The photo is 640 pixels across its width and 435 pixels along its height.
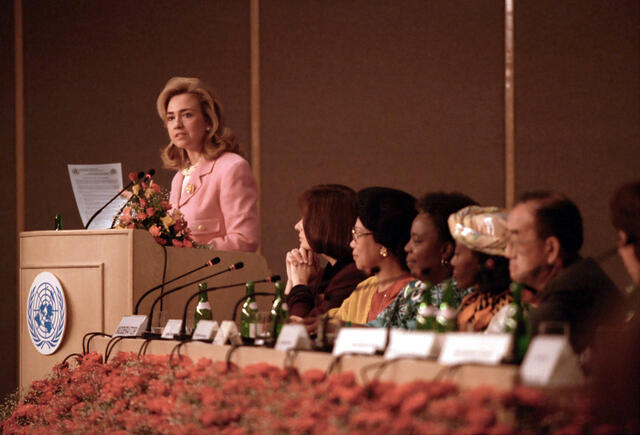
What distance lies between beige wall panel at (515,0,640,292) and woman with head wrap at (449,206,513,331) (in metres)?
2.66

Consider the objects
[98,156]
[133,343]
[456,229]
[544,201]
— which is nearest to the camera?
[544,201]

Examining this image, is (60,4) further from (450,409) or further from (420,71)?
(450,409)

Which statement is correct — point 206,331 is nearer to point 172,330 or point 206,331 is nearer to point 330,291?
point 172,330

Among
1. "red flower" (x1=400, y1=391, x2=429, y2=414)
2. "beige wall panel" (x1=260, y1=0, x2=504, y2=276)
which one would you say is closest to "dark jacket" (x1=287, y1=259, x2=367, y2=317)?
"beige wall panel" (x1=260, y1=0, x2=504, y2=276)

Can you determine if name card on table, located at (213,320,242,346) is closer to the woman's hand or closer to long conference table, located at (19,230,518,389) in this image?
long conference table, located at (19,230,518,389)

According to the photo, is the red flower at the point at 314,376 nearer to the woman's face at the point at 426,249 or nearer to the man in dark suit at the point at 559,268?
the man in dark suit at the point at 559,268

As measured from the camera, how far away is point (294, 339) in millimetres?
2463

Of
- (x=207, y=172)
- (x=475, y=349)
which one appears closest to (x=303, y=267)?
(x=207, y=172)

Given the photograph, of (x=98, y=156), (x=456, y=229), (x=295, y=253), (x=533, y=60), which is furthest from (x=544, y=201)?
(x=98, y=156)

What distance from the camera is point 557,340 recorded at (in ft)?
5.82

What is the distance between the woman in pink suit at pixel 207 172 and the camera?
430 cm

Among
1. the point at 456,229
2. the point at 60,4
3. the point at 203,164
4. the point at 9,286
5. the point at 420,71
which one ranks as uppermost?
the point at 60,4

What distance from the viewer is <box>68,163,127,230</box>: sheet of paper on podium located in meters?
4.71

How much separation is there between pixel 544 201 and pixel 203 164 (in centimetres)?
242
